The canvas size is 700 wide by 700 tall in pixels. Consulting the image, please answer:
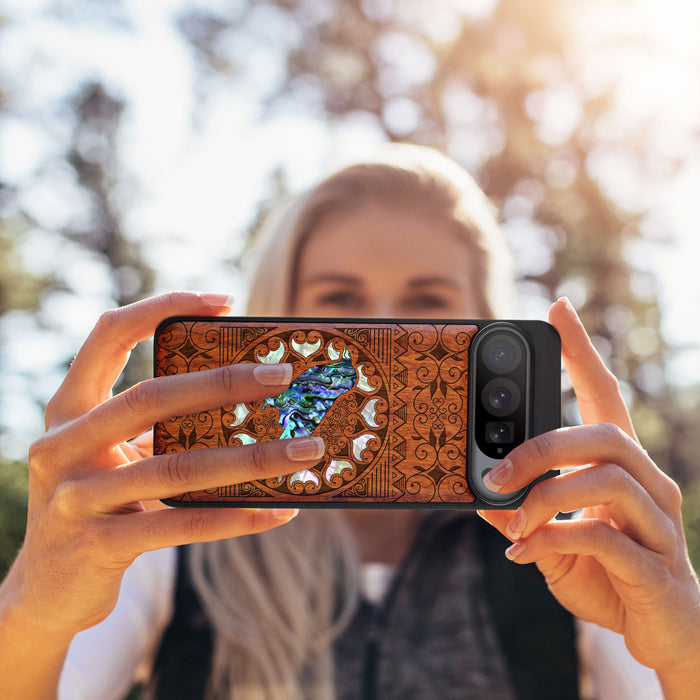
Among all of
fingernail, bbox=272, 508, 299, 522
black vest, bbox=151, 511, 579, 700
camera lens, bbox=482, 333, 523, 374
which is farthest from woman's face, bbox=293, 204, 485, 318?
fingernail, bbox=272, 508, 299, 522

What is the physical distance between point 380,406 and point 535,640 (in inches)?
56.2

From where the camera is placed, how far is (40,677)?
150 cm

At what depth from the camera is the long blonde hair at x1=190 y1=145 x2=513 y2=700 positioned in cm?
239

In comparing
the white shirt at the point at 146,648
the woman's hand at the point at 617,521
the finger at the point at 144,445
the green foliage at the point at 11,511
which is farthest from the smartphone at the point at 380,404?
the green foliage at the point at 11,511

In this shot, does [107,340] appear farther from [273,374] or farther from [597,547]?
[597,547]

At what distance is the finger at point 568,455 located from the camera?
1.32 metres

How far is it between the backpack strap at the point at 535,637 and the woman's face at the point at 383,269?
1142mm

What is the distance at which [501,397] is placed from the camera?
1.52 m

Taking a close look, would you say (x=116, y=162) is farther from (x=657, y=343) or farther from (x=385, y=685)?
(x=385, y=685)

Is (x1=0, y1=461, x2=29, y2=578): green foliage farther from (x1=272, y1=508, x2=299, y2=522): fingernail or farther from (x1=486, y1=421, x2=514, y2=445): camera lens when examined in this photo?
(x1=486, y1=421, x2=514, y2=445): camera lens

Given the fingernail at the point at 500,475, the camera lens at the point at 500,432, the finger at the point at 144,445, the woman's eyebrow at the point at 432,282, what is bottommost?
the fingernail at the point at 500,475

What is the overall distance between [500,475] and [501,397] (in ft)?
0.79

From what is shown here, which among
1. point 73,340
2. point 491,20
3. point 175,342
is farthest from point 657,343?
point 73,340

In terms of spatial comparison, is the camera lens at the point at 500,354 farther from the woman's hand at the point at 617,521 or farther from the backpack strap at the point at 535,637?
the backpack strap at the point at 535,637
